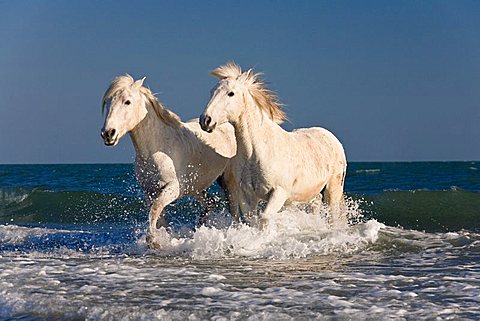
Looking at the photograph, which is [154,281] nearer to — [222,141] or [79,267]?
[79,267]

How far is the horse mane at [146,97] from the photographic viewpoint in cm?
689

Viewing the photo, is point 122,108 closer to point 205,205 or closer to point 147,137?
point 147,137

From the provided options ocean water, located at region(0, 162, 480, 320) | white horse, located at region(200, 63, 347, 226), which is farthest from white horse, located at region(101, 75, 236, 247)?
white horse, located at region(200, 63, 347, 226)

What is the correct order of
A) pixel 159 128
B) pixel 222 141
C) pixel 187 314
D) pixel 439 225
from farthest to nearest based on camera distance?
pixel 439 225 → pixel 222 141 → pixel 159 128 → pixel 187 314

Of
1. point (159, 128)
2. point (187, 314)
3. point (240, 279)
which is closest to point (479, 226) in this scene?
point (159, 128)

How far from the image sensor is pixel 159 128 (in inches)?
285

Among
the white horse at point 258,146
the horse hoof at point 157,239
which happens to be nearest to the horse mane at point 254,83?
the white horse at point 258,146

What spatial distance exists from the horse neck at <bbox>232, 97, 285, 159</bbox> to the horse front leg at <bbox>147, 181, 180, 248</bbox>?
825 millimetres

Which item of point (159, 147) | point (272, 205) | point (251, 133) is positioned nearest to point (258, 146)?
point (251, 133)

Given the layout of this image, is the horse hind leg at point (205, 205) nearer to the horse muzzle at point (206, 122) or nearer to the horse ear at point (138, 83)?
the horse ear at point (138, 83)

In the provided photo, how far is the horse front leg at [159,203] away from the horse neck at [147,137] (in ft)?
1.23

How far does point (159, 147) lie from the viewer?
715 centimetres

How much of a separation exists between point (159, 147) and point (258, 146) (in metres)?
1.09

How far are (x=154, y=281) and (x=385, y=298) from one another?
177 centimetres
